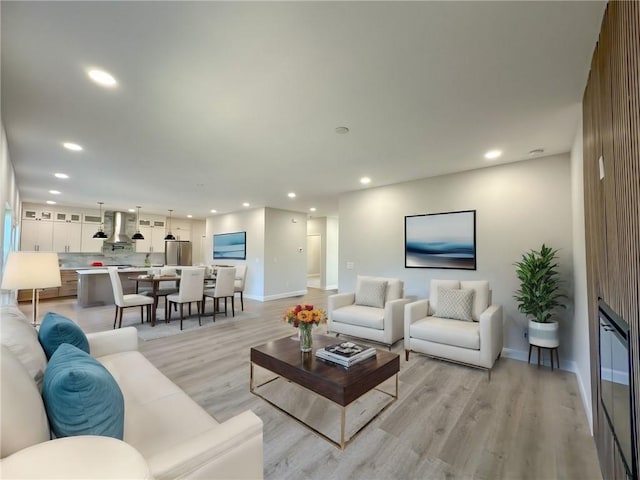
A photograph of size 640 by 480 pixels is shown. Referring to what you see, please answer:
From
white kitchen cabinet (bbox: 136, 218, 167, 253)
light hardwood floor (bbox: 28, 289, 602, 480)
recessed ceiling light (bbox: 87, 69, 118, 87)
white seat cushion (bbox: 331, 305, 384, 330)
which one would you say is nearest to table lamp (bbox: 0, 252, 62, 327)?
light hardwood floor (bbox: 28, 289, 602, 480)

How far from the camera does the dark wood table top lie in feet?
6.43

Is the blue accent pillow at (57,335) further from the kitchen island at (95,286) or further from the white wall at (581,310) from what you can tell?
the kitchen island at (95,286)

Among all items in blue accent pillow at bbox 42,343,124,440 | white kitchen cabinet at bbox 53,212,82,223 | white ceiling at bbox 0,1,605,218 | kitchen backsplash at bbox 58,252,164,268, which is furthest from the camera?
kitchen backsplash at bbox 58,252,164,268

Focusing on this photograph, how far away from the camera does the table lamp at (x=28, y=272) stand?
7.86 ft

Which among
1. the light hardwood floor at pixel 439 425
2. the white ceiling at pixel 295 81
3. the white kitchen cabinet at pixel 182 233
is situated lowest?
the light hardwood floor at pixel 439 425

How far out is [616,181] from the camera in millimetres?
1354

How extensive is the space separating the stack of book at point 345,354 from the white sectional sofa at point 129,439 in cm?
107

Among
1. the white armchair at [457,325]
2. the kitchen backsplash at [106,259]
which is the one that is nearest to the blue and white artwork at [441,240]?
the white armchair at [457,325]

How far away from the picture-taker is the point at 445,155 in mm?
3562

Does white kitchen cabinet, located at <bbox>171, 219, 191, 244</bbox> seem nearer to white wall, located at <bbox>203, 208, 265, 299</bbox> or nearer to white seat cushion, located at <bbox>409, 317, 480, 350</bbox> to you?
white wall, located at <bbox>203, 208, 265, 299</bbox>

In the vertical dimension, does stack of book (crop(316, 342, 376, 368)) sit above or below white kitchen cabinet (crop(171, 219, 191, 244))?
below

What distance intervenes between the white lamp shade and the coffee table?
193 centimetres

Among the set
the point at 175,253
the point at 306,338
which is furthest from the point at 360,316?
the point at 175,253

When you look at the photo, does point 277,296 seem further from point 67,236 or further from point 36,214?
point 36,214
